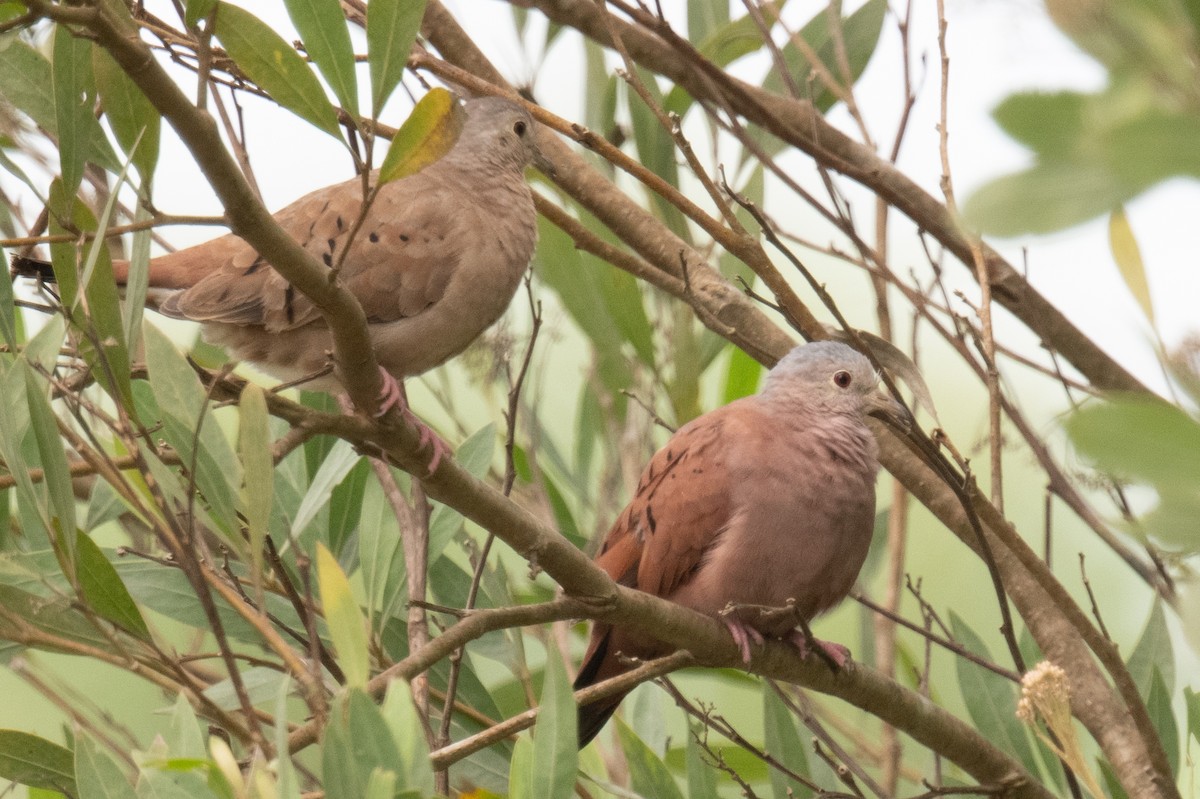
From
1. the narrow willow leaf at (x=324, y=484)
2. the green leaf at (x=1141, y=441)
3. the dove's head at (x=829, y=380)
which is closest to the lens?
the green leaf at (x=1141, y=441)

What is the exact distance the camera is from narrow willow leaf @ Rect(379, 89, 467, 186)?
1.30 meters

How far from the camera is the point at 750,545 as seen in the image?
8.08ft

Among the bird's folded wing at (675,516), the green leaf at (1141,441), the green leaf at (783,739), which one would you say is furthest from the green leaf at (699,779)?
the green leaf at (1141,441)

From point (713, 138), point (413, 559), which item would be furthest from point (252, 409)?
point (713, 138)

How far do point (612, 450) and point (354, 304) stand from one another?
5.92 feet

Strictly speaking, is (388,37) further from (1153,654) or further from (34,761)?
(1153,654)

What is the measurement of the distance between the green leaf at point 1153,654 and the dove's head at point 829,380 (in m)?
0.68

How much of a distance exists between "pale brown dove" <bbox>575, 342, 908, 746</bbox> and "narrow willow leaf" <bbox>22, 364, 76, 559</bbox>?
1.16 metres

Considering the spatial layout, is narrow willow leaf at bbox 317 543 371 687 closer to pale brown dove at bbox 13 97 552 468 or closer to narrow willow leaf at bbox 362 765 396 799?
narrow willow leaf at bbox 362 765 396 799

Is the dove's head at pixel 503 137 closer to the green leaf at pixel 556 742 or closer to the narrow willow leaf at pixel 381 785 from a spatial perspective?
the green leaf at pixel 556 742

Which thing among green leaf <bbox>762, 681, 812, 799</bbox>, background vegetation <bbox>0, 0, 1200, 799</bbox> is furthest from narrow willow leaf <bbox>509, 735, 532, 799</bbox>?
green leaf <bbox>762, 681, 812, 799</bbox>

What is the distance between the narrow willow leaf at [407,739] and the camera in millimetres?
1106

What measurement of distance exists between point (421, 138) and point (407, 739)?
1.99 ft

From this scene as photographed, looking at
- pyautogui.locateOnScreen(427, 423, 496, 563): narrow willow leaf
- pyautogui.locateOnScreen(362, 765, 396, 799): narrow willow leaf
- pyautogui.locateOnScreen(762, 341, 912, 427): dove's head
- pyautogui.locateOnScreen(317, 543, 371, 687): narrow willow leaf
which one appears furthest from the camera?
pyautogui.locateOnScreen(762, 341, 912, 427): dove's head
